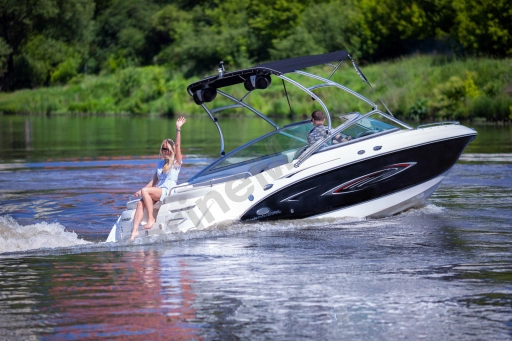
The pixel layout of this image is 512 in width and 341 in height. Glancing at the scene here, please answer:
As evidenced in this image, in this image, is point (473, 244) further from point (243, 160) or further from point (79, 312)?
point (79, 312)

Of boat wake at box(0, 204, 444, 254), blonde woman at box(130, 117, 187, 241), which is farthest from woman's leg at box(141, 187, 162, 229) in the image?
boat wake at box(0, 204, 444, 254)

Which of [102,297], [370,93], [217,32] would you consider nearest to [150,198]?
[102,297]

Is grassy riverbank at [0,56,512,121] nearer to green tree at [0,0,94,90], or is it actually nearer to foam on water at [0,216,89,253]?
green tree at [0,0,94,90]

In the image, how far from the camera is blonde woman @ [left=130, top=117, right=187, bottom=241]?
A: 11.3 metres

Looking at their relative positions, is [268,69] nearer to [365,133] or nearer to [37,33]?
[365,133]

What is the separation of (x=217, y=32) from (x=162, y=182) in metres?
60.2

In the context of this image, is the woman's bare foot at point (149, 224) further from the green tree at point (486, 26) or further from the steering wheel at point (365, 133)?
the green tree at point (486, 26)

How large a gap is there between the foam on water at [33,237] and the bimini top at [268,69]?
2.80m

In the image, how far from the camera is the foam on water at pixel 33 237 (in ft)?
36.2

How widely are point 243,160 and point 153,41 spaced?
230 feet

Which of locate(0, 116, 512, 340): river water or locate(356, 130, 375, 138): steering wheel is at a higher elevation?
locate(356, 130, 375, 138): steering wheel

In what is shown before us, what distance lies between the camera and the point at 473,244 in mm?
10594

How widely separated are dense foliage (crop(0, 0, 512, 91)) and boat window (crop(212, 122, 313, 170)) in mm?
33978

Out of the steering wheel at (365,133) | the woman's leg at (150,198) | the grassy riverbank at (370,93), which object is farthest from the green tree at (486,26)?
the woman's leg at (150,198)
